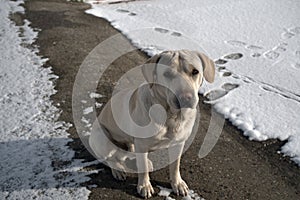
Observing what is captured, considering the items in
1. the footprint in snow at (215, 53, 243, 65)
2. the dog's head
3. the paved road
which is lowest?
the paved road

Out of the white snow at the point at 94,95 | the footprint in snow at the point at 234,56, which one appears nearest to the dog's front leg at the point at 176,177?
the white snow at the point at 94,95

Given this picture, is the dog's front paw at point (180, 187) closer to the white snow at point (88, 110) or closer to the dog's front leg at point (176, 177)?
the dog's front leg at point (176, 177)

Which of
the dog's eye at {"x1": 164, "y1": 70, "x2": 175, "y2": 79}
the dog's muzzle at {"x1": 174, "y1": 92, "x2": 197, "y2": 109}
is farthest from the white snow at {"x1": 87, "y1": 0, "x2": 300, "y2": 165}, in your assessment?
the dog's eye at {"x1": 164, "y1": 70, "x2": 175, "y2": 79}

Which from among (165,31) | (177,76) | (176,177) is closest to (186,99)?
(177,76)

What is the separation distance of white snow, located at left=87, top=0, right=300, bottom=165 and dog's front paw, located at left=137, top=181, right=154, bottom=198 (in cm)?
139

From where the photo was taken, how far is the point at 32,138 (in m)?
4.04

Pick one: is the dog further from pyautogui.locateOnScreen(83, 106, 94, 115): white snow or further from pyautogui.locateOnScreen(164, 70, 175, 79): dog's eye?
pyautogui.locateOnScreen(83, 106, 94, 115): white snow

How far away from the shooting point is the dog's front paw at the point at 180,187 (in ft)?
11.0

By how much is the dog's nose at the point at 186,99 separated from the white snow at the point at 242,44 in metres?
1.60

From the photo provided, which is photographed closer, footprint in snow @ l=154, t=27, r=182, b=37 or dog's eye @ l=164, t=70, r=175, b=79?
dog's eye @ l=164, t=70, r=175, b=79

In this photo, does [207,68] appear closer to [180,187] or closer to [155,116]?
[155,116]

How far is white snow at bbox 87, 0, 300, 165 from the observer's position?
446 centimetres

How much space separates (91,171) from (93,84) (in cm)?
168

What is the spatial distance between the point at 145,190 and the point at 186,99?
1.01m
